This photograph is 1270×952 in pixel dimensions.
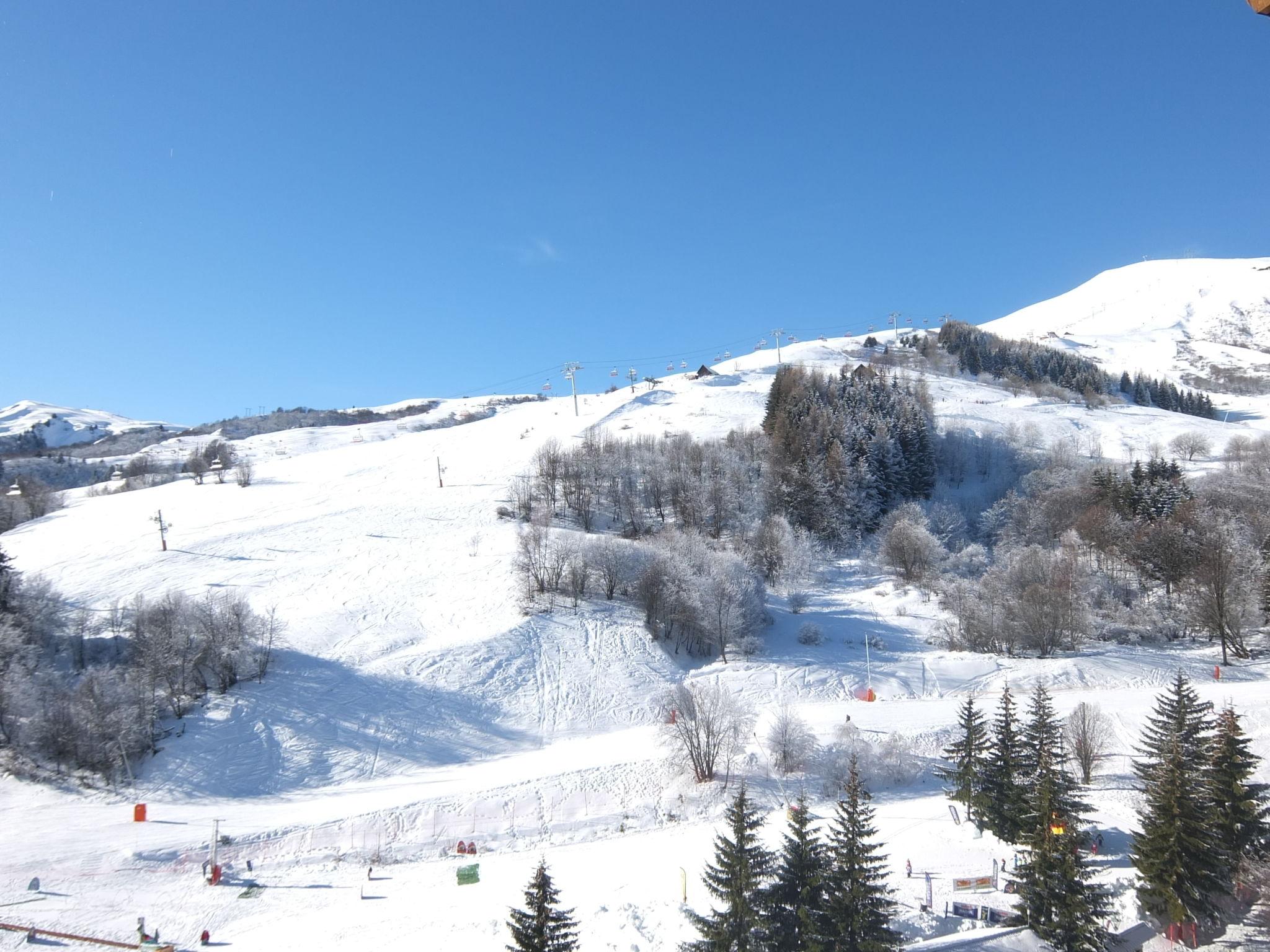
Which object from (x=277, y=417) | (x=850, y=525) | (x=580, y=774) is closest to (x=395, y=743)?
(x=580, y=774)

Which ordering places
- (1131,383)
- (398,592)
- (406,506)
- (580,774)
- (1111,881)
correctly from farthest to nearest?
1. (1131,383)
2. (406,506)
3. (398,592)
4. (580,774)
5. (1111,881)

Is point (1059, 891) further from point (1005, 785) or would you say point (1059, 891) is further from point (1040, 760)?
point (1005, 785)

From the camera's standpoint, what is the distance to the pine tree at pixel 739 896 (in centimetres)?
1498

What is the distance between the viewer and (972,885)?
70.6 ft

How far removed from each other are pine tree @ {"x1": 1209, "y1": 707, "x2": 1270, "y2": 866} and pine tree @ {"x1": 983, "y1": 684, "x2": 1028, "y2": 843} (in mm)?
4958

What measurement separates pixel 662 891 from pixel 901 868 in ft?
25.7

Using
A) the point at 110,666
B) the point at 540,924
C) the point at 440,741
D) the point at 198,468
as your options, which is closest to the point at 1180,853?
the point at 540,924

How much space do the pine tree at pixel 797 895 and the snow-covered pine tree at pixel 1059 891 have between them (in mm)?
→ 5467

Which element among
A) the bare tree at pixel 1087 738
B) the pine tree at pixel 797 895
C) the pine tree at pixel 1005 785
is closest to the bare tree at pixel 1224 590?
the bare tree at pixel 1087 738

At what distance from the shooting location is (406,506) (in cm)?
6925

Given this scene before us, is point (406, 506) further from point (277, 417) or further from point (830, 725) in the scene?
point (277, 417)

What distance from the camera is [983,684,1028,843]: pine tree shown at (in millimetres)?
23281

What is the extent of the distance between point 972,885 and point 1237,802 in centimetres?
754

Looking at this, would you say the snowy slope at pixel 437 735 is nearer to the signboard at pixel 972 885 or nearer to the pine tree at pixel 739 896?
the signboard at pixel 972 885
